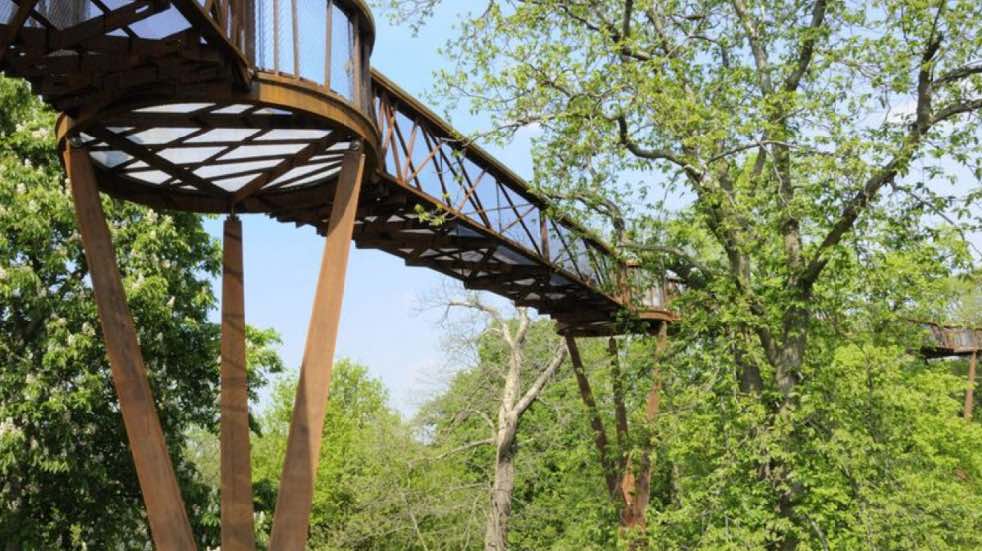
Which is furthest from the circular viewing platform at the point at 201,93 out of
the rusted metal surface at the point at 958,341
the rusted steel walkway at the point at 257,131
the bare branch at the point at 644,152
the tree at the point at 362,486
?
the rusted metal surface at the point at 958,341

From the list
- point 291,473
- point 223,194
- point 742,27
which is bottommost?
point 291,473

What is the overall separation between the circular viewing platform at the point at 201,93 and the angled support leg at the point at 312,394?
102 centimetres

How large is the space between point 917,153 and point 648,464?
7.18 meters

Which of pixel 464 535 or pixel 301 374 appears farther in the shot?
pixel 464 535

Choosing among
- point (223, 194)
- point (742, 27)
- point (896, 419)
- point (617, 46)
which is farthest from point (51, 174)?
point (896, 419)

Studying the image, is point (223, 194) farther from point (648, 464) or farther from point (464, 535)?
point (464, 535)

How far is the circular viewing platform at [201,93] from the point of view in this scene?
6625 mm

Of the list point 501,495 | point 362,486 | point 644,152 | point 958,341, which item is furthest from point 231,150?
point 958,341

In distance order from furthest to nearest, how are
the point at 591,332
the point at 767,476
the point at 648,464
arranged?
the point at 591,332 → the point at 648,464 → the point at 767,476

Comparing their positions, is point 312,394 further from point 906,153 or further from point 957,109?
point 957,109

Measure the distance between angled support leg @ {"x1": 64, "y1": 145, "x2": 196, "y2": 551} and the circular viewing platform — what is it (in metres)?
0.88

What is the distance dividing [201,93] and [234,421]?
3.65 meters

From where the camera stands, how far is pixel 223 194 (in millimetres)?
10852

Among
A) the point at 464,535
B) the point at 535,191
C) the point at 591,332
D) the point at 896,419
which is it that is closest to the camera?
the point at 535,191
